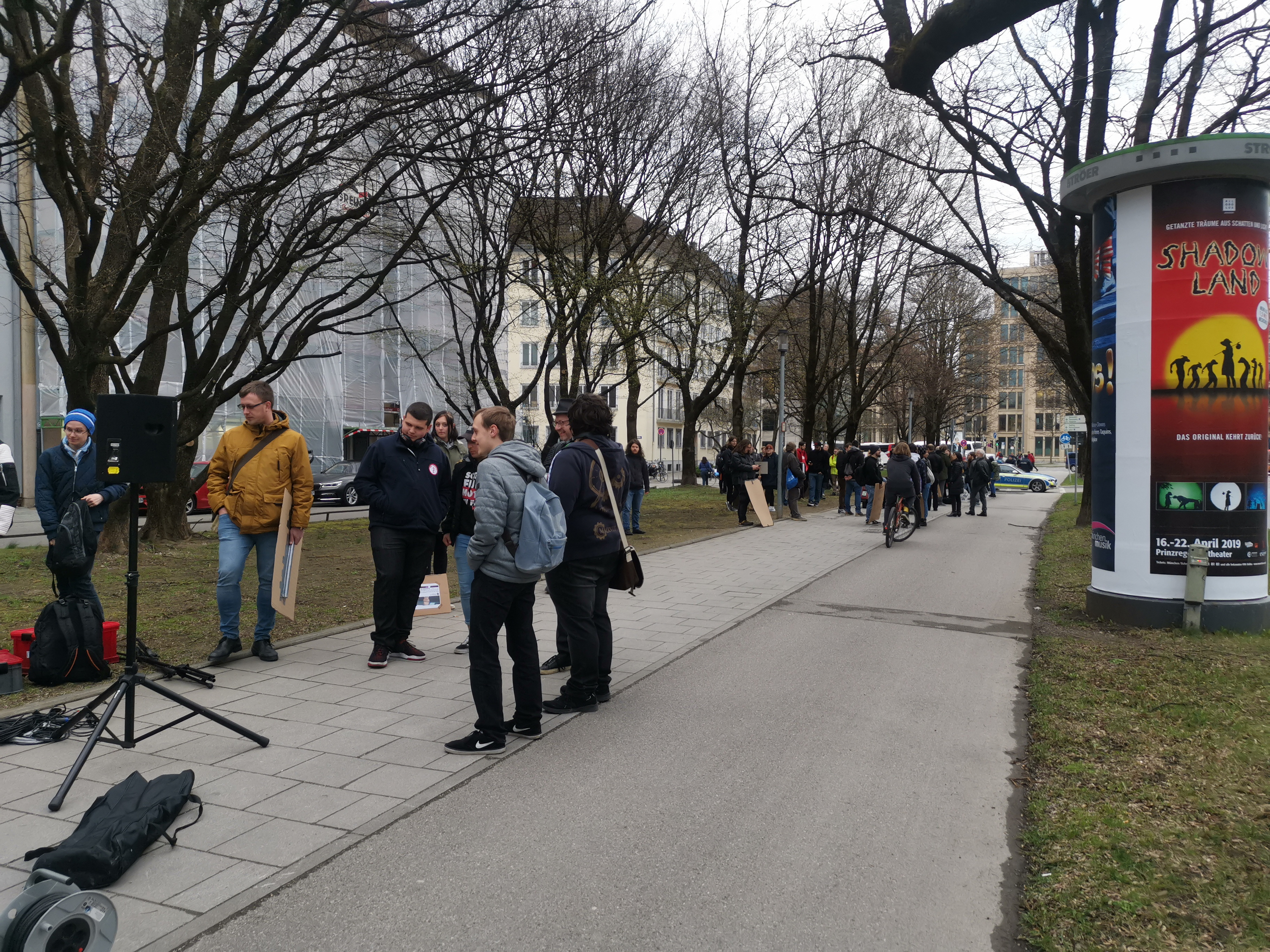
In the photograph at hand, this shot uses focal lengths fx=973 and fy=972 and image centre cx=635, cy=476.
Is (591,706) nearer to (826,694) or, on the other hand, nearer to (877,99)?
(826,694)

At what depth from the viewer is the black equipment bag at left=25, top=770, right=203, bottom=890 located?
3.43m

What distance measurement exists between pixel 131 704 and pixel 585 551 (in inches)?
101

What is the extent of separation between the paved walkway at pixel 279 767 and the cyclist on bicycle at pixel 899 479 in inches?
385

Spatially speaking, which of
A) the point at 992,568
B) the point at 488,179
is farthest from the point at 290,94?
the point at 992,568

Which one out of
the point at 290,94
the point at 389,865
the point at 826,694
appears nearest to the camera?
the point at 389,865

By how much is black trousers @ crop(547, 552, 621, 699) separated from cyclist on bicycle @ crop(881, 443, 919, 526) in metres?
12.3

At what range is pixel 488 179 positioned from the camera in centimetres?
1599

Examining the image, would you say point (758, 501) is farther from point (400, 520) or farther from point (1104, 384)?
point (400, 520)

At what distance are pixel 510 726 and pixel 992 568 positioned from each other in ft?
35.9

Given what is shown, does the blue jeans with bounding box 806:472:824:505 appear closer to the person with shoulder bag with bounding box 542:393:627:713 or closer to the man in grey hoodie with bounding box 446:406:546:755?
the person with shoulder bag with bounding box 542:393:627:713

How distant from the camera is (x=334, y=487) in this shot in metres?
30.6

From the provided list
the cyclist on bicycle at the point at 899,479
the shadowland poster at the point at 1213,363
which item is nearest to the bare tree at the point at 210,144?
the shadowland poster at the point at 1213,363

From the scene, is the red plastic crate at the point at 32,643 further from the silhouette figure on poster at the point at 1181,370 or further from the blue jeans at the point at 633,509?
the blue jeans at the point at 633,509

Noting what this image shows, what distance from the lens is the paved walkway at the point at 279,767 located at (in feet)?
11.6
